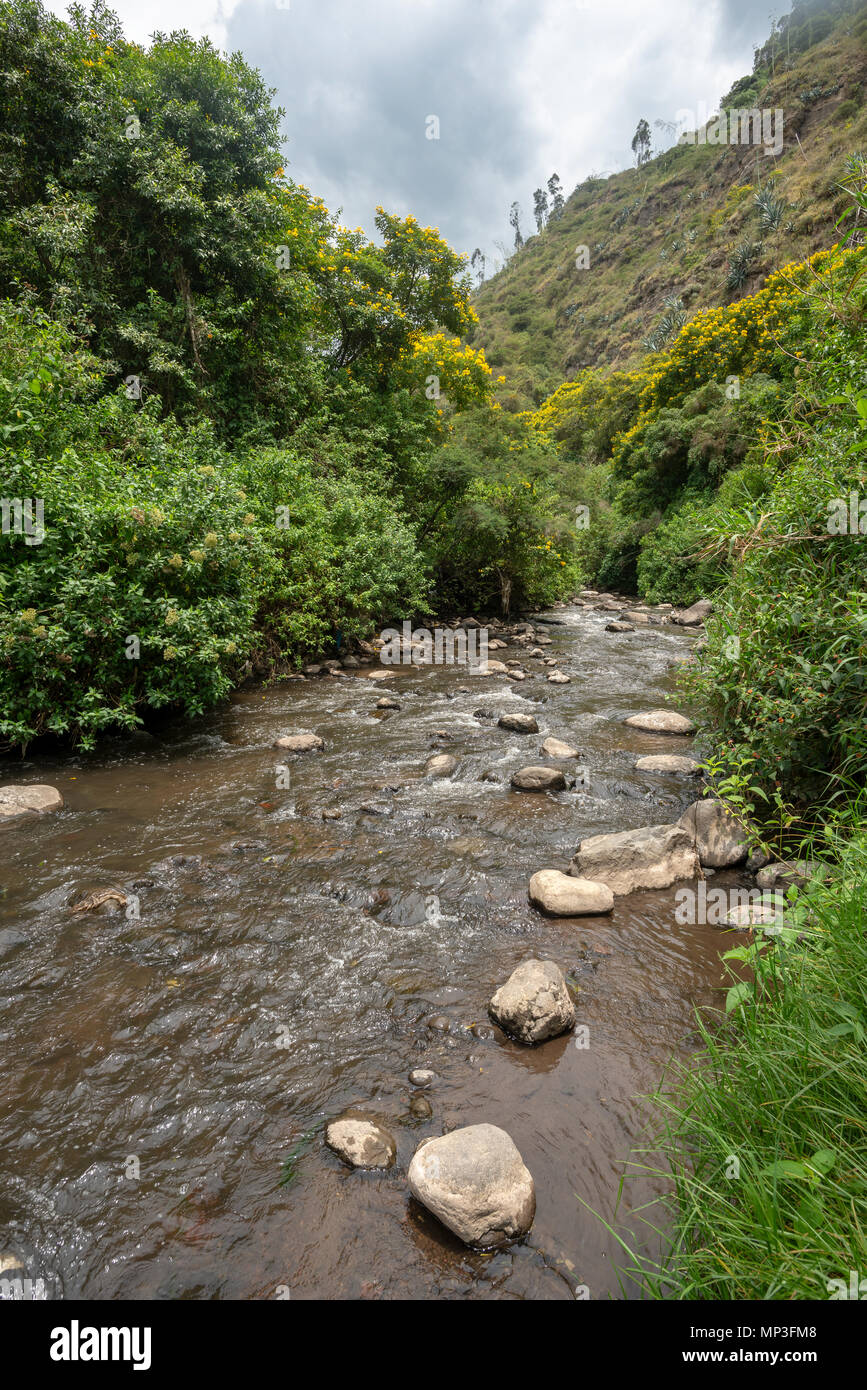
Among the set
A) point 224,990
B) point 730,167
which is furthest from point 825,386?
point 730,167

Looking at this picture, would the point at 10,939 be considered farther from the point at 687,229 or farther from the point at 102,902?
the point at 687,229

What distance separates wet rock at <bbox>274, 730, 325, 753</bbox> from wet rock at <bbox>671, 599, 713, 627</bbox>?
560 inches

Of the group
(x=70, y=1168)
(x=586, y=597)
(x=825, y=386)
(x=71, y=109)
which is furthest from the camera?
(x=586, y=597)

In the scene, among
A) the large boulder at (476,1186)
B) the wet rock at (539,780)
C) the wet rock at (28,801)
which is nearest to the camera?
the large boulder at (476,1186)

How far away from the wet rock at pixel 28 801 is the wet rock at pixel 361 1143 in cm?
477

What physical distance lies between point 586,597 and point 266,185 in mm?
18210

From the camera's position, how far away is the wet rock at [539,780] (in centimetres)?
673

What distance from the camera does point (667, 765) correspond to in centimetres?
721

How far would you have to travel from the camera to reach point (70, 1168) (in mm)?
2586

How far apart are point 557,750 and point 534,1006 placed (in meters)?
4.69

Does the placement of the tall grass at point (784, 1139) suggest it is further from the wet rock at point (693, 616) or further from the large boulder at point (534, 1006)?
the wet rock at point (693, 616)

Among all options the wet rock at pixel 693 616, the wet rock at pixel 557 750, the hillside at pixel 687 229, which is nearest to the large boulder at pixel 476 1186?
the wet rock at pixel 557 750

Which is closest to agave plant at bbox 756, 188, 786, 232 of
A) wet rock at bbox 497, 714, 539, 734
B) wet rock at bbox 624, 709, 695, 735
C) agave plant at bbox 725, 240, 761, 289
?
agave plant at bbox 725, 240, 761, 289
